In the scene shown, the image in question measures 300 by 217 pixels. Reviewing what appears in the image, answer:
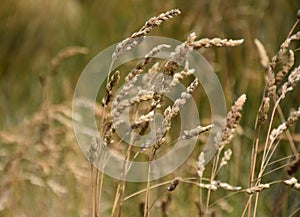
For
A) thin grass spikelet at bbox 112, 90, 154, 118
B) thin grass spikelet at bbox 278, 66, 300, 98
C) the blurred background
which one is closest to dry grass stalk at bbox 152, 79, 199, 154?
thin grass spikelet at bbox 112, 90, 154, 118

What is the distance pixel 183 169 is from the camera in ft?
7.79

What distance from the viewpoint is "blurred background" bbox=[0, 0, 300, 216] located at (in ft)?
7.40

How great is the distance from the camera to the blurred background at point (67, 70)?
226cm

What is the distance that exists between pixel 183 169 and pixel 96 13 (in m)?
1.94

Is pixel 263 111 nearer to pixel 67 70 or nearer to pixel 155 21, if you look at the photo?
pixel 155 21

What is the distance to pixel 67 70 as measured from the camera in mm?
3771

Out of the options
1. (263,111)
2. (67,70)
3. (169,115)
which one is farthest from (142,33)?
(67,70)

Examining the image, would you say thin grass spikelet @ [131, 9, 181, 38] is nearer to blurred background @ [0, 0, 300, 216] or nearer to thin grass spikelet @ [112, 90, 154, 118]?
thin grass spikelet @ [112, 90, 154, 118]

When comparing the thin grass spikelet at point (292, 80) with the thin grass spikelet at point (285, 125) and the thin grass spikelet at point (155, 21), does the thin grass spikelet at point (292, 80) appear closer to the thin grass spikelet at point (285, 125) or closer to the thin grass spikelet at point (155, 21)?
the thin grass spikelet at point (285, 125)

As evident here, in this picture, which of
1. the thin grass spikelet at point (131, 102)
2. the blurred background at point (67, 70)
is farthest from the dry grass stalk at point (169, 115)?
the blurred background at point (67, 70)

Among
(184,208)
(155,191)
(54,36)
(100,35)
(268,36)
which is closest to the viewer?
(184,208)

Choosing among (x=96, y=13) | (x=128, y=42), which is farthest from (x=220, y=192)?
(x=96, y=13)

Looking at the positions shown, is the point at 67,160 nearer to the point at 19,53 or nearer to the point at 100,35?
the point at 100,35

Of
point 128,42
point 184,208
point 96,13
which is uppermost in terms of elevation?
point 96,13
